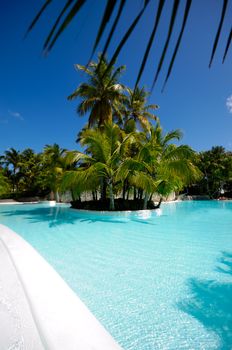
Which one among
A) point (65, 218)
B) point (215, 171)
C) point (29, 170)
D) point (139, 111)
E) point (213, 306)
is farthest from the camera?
point (29, 170)

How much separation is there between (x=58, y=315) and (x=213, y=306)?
1730 mm

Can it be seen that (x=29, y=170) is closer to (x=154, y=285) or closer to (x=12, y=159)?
(x=12, y=159)

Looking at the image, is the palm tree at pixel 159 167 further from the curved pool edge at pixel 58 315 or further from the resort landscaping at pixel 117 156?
the curved pool edge at pixel 58 315

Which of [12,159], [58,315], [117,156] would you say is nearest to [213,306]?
[58,315]

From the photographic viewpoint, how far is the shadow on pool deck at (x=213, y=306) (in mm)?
1997

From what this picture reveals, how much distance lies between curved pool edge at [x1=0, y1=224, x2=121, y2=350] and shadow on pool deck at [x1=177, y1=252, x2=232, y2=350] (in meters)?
0.99

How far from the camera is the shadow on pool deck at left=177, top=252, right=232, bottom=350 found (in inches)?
78.6

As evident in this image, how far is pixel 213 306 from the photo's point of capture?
239cm

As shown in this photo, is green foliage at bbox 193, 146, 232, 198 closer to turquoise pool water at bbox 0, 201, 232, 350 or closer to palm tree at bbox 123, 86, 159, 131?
palm tree at bbox 123, 86, 159, 131

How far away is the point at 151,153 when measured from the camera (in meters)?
10.3

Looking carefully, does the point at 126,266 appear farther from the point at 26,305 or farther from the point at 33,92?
the point at 33,92

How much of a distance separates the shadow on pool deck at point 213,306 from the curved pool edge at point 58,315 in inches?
39.1

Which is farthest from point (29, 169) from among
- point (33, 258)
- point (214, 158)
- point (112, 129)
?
point (33, 258)

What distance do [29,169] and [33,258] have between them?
23.5 meters
